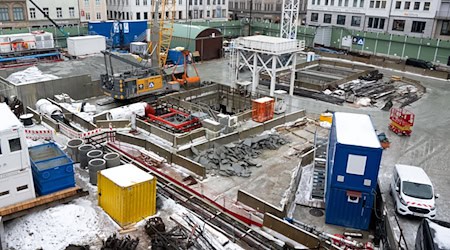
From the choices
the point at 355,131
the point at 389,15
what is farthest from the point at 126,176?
the point at 389,15

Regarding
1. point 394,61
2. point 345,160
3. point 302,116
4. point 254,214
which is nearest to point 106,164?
point 254,214

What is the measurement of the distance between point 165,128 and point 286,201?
1186cm

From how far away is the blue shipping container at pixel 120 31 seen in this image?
5112 centimetres

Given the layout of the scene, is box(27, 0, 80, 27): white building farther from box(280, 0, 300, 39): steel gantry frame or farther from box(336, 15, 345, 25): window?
box(336, 15, 345, 25): window

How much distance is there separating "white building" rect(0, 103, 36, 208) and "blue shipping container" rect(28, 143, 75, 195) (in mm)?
481

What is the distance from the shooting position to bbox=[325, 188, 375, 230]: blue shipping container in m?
16.2

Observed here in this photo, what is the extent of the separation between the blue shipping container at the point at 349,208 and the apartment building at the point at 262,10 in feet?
244

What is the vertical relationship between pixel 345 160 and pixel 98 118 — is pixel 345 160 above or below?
above

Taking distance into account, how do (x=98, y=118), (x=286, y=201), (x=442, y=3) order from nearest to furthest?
(x=286, y=201) < (x=98, y=118) < (x=442, y=3)

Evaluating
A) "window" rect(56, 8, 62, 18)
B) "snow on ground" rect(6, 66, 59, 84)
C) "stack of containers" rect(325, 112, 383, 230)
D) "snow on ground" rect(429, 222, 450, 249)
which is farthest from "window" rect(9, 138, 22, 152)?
"window" rect(56, 8, 62, 18)

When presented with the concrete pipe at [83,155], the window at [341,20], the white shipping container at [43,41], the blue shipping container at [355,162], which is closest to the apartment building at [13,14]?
the white shipping container at [43,41]

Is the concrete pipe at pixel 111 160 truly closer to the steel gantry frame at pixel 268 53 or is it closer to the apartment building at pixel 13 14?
the steel gantry frame at pixel 268 53

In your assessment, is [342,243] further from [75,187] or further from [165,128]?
[165,128]

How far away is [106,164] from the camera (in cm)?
1794
